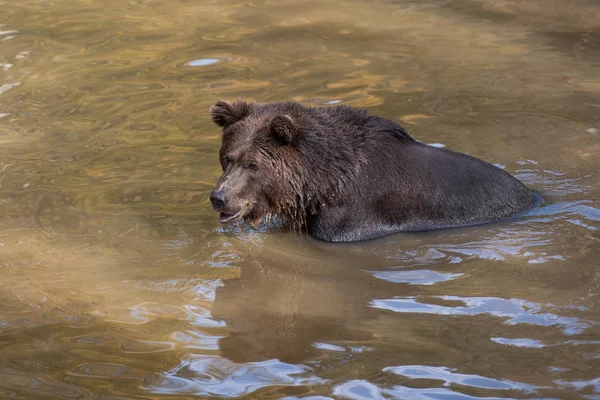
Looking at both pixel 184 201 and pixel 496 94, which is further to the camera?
pixel 496 94

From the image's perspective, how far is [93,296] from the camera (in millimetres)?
8484

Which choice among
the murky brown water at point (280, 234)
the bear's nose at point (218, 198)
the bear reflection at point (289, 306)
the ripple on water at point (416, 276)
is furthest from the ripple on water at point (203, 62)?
the ripple on water at point (416, 276)

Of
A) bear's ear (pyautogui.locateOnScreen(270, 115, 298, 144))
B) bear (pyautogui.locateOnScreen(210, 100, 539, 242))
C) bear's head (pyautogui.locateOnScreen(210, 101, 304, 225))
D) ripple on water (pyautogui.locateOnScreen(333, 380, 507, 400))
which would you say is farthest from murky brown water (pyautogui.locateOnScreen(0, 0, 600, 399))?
bear's ear (pyautogui.locateOnScreen(270, 115, 298, 144))

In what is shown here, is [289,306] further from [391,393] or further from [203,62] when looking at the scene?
[203,62]

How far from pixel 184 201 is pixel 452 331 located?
4339 millimetres

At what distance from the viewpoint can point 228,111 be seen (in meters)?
9.63

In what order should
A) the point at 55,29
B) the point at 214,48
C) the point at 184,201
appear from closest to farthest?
the point at 184,201 < the point at 214,48 < the point at 55,29

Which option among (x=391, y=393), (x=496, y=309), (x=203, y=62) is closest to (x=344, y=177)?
(x=496, y=309)

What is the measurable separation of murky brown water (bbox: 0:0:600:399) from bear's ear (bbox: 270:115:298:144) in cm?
122

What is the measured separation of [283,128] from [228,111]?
70 cm

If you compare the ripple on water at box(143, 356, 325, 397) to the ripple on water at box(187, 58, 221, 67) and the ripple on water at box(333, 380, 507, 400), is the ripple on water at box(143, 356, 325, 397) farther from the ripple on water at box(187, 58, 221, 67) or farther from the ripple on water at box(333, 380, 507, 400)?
the ripple on water at box(187, 58, 221, 67)

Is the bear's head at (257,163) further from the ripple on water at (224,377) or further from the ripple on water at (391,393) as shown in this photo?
the ripple on water at (391,393)

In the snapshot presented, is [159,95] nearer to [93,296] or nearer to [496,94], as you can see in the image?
[496,94]

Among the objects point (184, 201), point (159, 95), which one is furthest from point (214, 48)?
point (184, 201)
